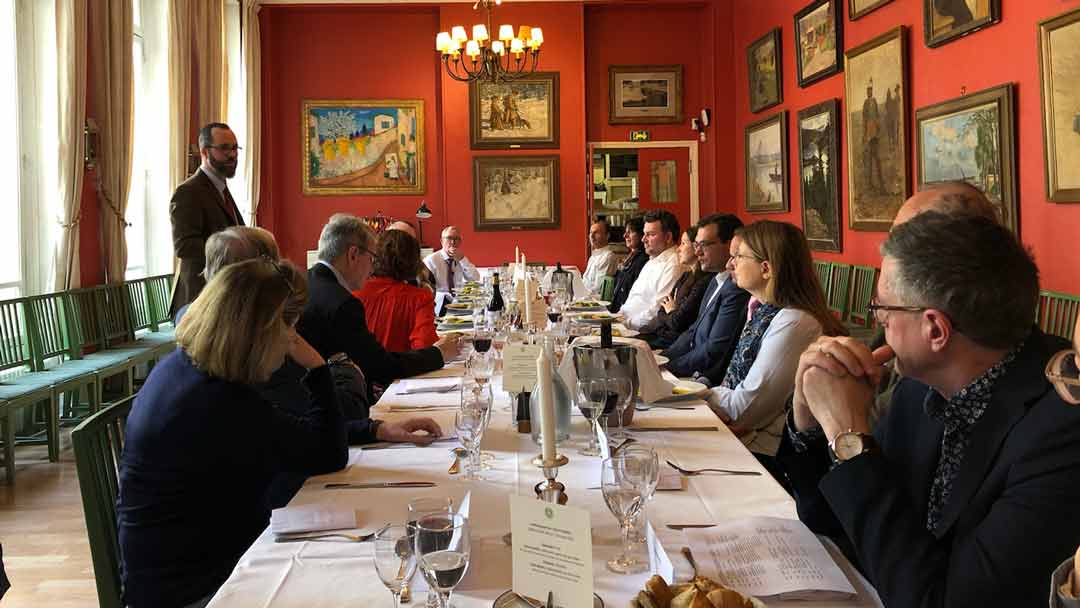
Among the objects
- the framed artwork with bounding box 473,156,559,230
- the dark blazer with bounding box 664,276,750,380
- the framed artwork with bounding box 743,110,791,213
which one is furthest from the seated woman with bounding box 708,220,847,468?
the framed artwork with bounding box 473,156,559,230

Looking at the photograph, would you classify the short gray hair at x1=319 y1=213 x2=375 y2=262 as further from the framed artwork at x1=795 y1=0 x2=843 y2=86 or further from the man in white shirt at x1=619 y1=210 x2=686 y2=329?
the framed artwork at x1=795 y1=0 x2=843 y2=86

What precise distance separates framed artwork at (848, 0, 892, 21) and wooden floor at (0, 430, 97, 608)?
6.77 metres

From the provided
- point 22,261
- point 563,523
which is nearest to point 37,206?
point 22,261

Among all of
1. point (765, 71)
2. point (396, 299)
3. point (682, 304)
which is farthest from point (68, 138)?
point (765, 71)

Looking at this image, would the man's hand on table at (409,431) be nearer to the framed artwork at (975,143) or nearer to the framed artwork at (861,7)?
the framed artwork at (975,143)

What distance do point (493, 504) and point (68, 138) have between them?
600cm

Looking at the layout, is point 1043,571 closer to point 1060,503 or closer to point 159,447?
point 1060,503

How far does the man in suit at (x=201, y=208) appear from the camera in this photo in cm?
535

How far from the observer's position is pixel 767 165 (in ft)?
33.8

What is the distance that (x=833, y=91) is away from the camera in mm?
8445

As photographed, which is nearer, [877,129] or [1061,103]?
[1061,103]

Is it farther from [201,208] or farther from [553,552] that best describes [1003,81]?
[553,552]

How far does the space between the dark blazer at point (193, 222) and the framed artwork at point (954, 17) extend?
497 cm

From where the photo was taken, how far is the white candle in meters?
1.99
